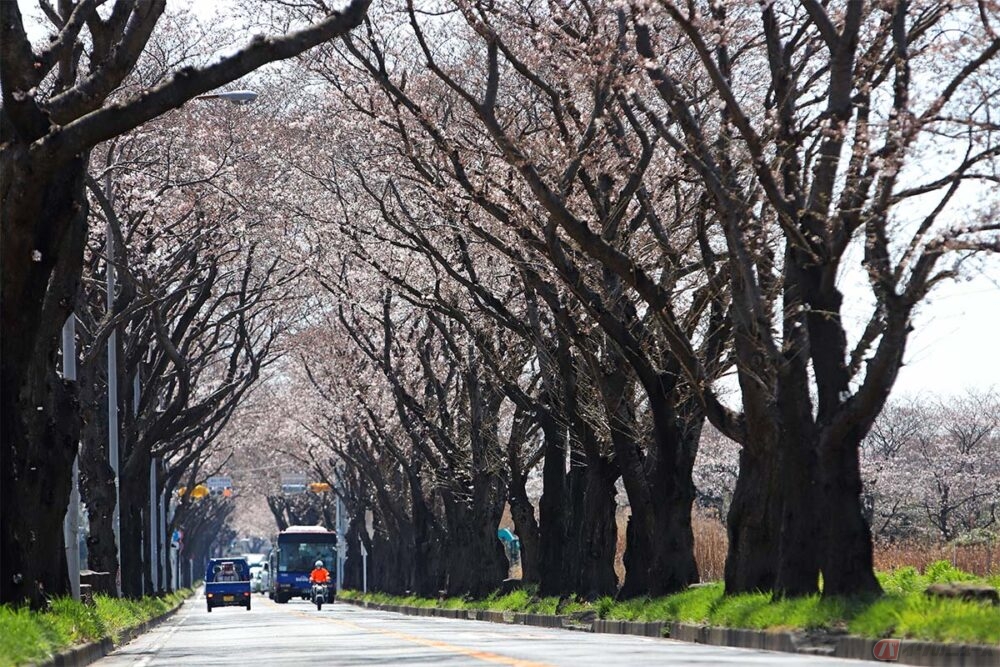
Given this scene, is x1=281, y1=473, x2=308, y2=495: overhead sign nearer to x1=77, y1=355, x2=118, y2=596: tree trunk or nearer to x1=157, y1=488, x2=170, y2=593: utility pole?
x1=157, y1=488, x2=170, y2=593: utility pole

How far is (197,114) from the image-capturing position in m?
34.7

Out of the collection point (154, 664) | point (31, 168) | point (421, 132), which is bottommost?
point (154, 664)

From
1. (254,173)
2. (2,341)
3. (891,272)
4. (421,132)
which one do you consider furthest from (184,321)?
(891,272)

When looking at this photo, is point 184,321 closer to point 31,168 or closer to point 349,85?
point 349,85

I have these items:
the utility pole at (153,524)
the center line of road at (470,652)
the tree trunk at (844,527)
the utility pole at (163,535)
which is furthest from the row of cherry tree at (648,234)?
the utility pole at (163,535)

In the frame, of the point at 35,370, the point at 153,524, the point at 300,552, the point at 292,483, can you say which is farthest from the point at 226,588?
the point at 35,370

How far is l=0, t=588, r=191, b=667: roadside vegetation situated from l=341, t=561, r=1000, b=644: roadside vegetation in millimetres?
7600

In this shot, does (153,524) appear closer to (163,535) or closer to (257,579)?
(163,535)

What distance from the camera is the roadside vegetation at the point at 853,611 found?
14297 mm

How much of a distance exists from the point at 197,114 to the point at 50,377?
15.2 metres

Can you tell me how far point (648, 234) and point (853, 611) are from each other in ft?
42.7

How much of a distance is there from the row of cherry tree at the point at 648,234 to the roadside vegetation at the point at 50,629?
25.7ft

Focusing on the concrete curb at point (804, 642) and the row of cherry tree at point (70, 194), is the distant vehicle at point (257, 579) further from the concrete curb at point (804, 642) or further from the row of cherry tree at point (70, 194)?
the concrete curb at point (804, 642)

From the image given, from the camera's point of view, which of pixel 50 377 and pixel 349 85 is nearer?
pixel 50 377
